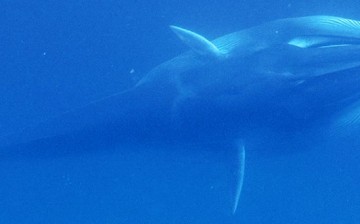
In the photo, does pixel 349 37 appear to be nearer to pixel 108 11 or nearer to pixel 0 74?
pixel 108 11

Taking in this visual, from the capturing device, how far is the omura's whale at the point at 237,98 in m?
6.47

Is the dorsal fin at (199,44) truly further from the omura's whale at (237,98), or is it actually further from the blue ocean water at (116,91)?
the blue ocean water at (116,91)

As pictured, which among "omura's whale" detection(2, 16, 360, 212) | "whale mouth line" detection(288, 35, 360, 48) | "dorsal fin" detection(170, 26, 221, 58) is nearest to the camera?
"omura's whale" detection(2, 16, 360, 212)

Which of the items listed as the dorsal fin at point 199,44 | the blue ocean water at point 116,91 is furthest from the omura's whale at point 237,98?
the blue ocean water at point 116,91

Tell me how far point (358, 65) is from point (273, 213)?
9.79ft

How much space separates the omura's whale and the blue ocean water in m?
0.85

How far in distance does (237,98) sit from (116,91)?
220 centimetres

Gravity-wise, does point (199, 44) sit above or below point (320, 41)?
above

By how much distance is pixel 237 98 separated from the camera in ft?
21.4

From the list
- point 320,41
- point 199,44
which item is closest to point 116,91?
point 199,44

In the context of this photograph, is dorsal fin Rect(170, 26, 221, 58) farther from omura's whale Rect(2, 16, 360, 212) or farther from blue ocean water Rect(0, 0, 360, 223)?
blue ocean water Rect(0, 0, 360, 223)

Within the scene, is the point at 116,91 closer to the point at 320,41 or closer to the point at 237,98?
the point at 237,98

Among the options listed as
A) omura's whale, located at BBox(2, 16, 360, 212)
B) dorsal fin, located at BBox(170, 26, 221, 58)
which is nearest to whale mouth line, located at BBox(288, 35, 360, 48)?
omura's whale, located at BBox(2, 16, 360, 212)

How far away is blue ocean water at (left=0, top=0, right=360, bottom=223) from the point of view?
8109 millimetres
